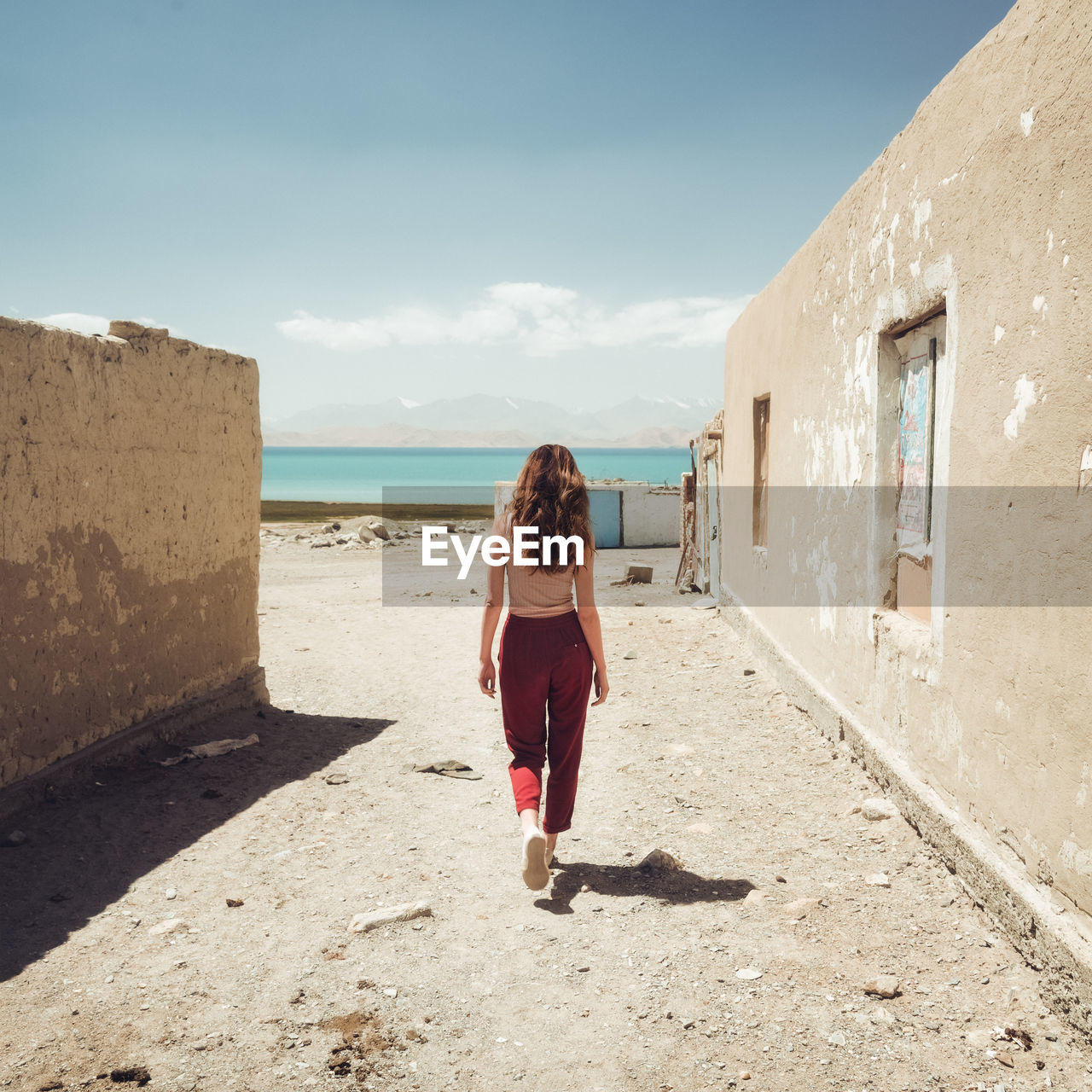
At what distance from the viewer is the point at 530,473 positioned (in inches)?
147

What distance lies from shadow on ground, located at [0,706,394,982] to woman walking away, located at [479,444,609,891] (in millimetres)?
1756

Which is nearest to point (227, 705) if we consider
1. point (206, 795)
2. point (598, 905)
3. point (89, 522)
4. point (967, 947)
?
point (206, 795)

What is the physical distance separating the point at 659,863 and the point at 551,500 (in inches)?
65.8

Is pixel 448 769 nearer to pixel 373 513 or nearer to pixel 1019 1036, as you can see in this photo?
pixel 1019 1036

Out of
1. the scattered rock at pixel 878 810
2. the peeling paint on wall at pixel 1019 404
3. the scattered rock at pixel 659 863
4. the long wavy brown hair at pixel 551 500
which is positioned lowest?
the scattered rock at pixel 659 863

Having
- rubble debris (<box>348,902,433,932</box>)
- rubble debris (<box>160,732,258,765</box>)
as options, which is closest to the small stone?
rubble debris (<box>348,902,433,932</box>)

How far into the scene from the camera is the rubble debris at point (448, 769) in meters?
5.42

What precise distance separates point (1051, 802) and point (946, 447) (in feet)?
5.30

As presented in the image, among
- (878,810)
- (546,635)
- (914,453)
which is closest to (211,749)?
(546,635)

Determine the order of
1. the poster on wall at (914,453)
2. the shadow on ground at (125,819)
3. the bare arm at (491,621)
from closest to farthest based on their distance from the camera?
the shadow on ground at (125,819)
the bare arm at (491,621)
the poster on wall at (914,453)

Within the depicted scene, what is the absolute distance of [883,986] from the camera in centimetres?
303

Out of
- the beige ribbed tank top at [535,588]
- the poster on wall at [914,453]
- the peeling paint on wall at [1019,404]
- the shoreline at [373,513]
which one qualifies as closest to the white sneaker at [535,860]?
the beige ribbed tank top at [535,588]

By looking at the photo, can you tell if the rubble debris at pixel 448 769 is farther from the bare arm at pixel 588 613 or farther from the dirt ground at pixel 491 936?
the bare arm at pixel 588 613

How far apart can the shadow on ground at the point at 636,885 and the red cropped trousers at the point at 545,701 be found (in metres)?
0.25
